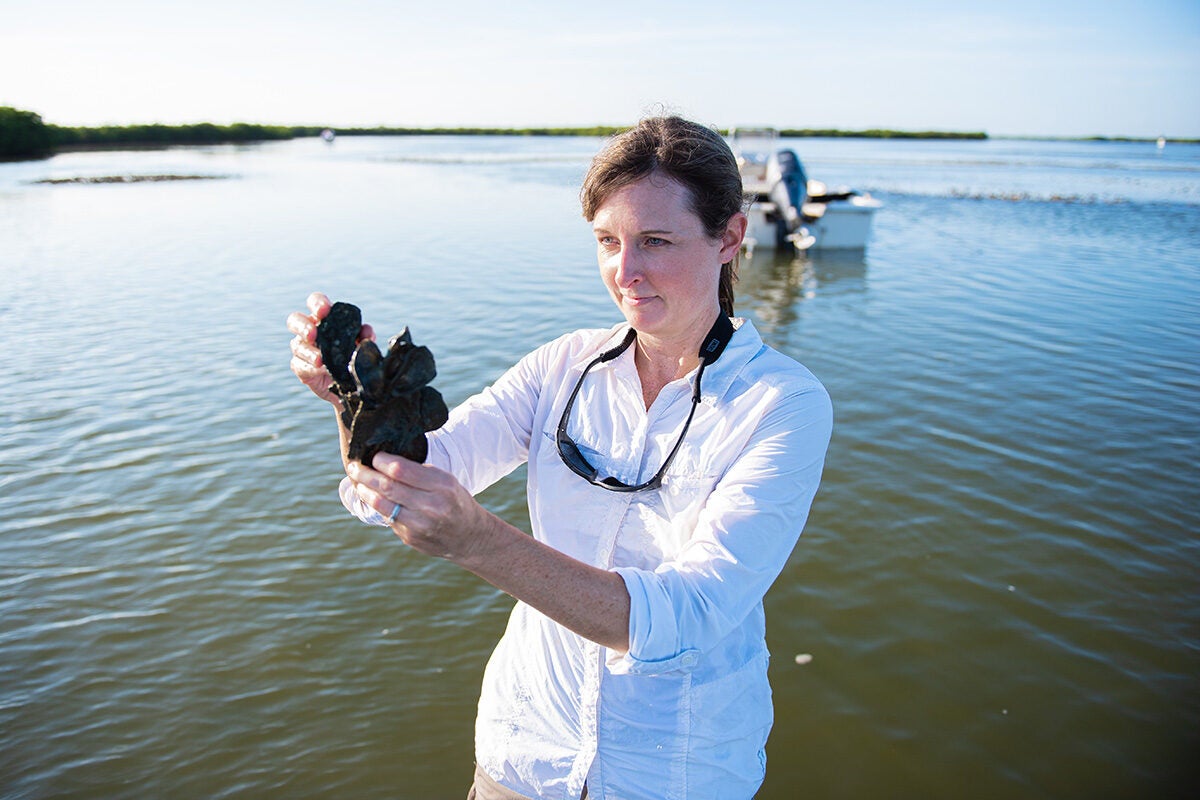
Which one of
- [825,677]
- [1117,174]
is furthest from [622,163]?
[1117,174]

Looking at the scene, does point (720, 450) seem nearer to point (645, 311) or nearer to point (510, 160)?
point (645, 311)

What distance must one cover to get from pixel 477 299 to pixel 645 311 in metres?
13.2

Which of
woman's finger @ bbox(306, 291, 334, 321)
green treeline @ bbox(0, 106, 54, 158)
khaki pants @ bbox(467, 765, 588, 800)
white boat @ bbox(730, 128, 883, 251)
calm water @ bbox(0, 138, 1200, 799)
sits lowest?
calm water @ bbox(0, 138, 1200, 799)

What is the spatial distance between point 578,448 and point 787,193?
2308 cm

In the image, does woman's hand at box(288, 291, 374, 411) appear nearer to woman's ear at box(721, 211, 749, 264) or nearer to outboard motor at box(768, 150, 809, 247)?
woman's ear at box(721, 211, 749, 264)

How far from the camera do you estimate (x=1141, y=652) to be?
5414 mm

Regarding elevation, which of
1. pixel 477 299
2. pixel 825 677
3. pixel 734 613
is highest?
pixel 734 613

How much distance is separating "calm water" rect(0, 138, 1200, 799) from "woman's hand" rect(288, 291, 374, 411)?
3.50 meters

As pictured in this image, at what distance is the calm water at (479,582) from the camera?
15.4ft

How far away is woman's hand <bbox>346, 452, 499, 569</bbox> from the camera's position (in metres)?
1.46

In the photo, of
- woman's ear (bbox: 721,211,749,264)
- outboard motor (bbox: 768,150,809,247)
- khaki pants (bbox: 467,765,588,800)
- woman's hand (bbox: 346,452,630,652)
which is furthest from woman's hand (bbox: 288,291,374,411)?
outboard motor (bbox: 768,150,809,247)

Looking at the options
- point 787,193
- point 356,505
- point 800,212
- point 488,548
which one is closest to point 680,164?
point 488,548

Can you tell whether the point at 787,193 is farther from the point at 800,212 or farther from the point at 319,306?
the point at 319,306

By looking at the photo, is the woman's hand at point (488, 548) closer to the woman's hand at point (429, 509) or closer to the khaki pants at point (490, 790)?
the woman's hand at point (429, 509)
